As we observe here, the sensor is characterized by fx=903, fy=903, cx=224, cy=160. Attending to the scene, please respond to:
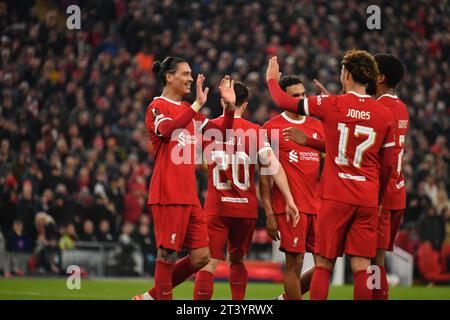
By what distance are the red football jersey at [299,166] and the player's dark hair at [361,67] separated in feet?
5.26

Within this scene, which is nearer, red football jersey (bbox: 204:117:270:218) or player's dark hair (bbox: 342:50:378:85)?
player's dark hair (bbox: 342:50:378:85)

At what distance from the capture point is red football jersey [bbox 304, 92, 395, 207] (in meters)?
8.12

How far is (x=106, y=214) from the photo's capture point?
675 inches

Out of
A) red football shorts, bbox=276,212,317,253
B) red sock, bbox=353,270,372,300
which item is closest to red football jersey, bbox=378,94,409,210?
red football shorts, bbox=276,212,317,253

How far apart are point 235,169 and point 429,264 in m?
9.36

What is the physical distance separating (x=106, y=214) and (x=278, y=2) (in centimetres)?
1007

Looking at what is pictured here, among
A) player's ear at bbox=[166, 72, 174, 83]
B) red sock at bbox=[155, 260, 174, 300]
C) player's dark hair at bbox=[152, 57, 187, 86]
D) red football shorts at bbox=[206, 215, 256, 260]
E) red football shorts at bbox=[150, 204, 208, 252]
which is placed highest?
player's dark hair at bbox=[152, 57, 187, 86]

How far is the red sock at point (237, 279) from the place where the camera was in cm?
965

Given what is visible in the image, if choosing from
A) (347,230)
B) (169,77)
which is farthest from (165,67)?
(347,230)

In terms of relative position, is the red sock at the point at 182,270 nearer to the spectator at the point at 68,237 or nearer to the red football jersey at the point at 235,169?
the red football jersey at the point at 235,169

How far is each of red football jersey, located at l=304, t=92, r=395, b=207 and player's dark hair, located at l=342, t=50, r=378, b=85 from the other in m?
0.16

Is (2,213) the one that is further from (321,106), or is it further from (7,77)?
(321,106)

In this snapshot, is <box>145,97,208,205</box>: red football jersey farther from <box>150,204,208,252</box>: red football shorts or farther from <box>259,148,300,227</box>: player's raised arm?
<box>259,148,300,227</box>: player's raised arm

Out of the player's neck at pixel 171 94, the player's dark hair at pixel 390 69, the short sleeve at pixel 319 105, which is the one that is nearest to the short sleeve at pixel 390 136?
the short sleeve at pixel 319 105
